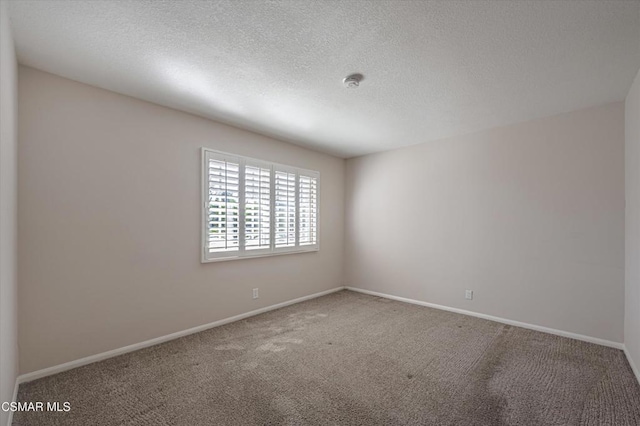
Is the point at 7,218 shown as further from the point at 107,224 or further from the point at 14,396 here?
the point at 14,396

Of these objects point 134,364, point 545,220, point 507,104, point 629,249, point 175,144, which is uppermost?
point 507,104

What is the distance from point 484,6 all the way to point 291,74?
4.73 feet

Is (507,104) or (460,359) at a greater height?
(507,104)

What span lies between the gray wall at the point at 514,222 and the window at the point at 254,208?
1256 mm

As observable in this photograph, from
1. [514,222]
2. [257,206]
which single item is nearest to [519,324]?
[514,222]

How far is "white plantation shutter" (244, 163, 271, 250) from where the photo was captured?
12.5 feet

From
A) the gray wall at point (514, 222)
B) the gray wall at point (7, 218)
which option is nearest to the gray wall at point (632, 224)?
the gray wall at point (514, 222)

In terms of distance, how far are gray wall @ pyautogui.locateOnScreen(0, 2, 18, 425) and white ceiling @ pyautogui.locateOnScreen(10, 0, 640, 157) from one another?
0.30m

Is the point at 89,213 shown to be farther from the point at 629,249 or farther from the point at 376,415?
the point at 629,249

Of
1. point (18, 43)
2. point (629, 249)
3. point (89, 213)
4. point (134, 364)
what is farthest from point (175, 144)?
point (629, 249)

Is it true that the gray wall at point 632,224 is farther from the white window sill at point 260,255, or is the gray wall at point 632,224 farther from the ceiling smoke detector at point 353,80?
the white window sill at point 260,255

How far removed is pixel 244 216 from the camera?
3.76 meters

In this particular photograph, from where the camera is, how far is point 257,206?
3.93m

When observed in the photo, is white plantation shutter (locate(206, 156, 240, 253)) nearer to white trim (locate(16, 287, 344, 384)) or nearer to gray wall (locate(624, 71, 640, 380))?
white trim (locate(16, 287, 344, 384))
